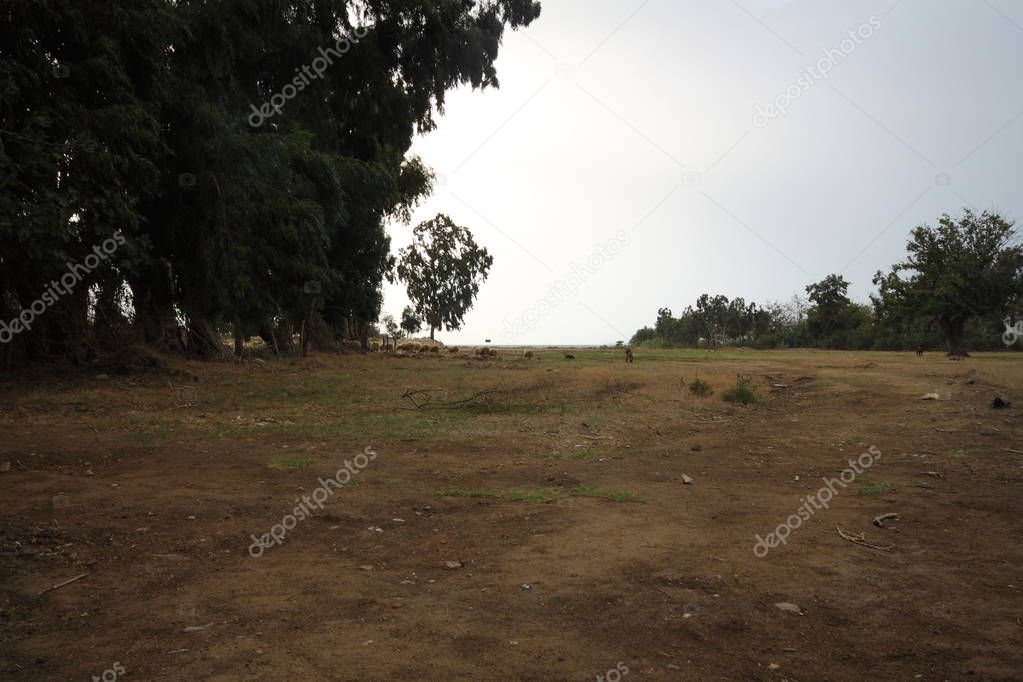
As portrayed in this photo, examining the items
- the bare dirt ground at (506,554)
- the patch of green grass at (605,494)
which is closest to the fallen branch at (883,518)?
the bare dirt ground at (506,554)

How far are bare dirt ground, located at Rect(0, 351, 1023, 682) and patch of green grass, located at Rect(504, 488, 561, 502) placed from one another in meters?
0.04

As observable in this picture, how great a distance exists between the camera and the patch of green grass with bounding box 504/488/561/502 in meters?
6.44

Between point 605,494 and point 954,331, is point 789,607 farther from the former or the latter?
point 954,331

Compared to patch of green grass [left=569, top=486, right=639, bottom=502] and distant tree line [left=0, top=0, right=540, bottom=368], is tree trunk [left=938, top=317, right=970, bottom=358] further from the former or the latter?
patch of green grass [left=569, top=486, right=639, bottom=502]

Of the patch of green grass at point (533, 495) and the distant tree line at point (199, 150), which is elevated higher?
the distant tree line at point (199, 150)

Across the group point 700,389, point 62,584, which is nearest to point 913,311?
point 700,389
